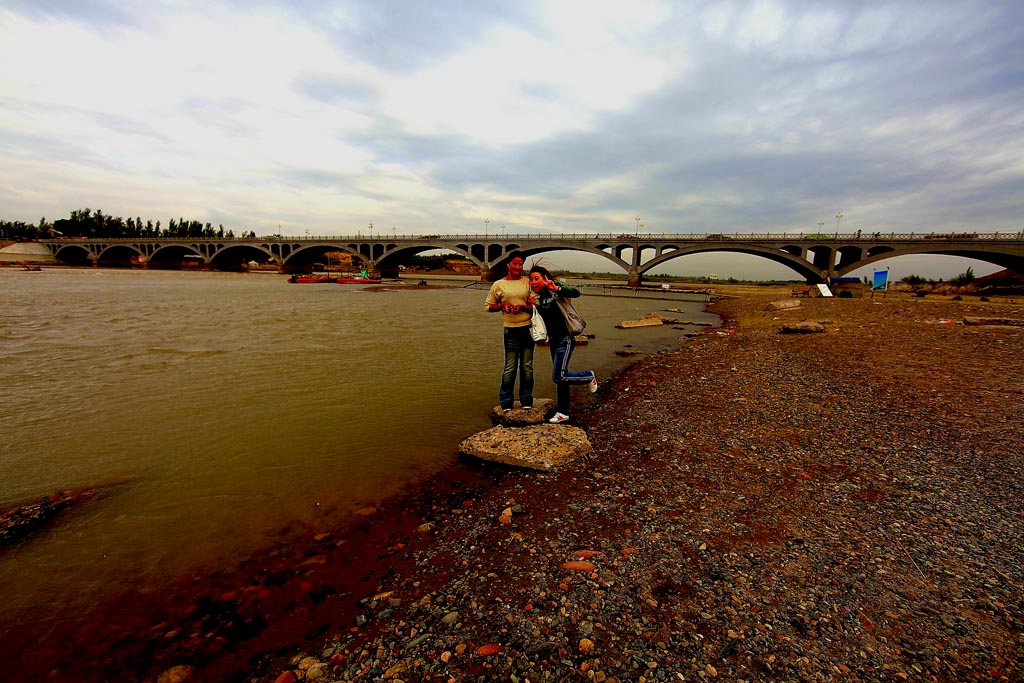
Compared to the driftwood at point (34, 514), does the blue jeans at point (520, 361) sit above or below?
above

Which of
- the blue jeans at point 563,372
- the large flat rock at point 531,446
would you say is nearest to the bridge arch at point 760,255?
the blue jeans at point 563,372

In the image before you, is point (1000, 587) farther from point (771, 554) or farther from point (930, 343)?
point (930, 343)

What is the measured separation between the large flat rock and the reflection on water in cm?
79

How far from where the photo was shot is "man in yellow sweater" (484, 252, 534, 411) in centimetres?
698

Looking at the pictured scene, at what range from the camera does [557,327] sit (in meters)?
7.44

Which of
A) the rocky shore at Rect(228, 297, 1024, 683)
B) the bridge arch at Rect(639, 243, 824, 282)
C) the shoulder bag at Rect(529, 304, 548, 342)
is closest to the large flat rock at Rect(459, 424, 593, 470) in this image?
the rocky shore at Rect(228, 297, 1024, 683)

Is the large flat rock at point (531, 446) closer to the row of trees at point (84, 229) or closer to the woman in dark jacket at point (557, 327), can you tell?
the woman in dark jacket at point (557, 327)

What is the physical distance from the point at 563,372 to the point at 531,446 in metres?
1.81

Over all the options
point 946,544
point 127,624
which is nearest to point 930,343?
point 946,544

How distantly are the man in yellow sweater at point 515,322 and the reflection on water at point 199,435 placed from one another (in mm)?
1213

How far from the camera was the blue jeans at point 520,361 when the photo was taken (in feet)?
23.9

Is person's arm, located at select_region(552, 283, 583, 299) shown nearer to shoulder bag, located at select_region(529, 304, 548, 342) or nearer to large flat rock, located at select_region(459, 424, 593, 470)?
shoulder bag, located at select_region(529, 304, 548, 342)

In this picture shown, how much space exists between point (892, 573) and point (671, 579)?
1894 mm

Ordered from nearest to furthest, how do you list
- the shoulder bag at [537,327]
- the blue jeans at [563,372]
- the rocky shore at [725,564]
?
1. the rocky shore at [725,564]
2. the shoulder bag at [537,327]
3. the blue jeans at [563,372]
